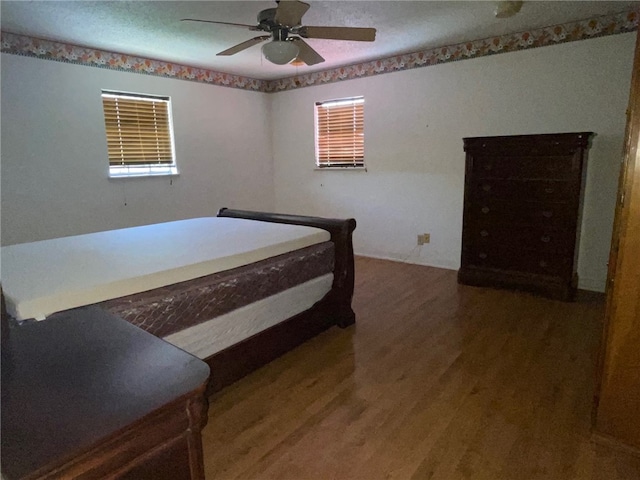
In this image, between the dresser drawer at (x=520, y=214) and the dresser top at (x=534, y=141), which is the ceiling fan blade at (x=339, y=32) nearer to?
the dresser top at (x=534, y=141)

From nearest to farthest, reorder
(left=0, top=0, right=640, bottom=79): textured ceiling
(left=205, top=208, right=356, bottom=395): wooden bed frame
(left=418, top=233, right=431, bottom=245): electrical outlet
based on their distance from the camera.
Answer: (left=205, top=208, right=356, bottom=395): wooden bed frame, (left=0, top=0, right=640, bottom=79): textured ceiling, (left=418, top=233, right=431, bottom=245): electrical outlet

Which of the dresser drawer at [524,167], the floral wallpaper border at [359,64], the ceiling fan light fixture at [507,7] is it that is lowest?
the dresser drawer at [524,167]

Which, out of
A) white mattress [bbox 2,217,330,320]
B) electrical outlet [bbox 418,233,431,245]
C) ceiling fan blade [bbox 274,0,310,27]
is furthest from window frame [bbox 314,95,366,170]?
ceiling fan blade [bbox 274,0,310,27]

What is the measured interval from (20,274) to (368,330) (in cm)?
206

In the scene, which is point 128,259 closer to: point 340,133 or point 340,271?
point 340,271

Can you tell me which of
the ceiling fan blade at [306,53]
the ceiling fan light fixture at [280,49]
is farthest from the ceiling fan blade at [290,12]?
the ceiling fan blade at [306,53]

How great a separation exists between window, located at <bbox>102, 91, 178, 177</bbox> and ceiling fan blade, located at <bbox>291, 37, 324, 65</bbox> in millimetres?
2159

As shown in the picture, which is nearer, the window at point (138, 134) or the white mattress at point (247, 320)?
the white mattress at point (247, 320)

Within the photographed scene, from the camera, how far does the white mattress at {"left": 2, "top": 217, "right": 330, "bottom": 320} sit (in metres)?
1.54

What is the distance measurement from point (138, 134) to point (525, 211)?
12.7 ft

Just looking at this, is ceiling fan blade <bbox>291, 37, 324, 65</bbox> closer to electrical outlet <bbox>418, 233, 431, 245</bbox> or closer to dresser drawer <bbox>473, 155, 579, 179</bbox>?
dresser drawer <bbox>473, 155, 579, 179</bbox>

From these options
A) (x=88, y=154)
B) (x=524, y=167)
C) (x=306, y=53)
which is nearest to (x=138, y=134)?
(x=88, y=154)

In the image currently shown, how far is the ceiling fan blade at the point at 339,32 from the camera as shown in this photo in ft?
7.88

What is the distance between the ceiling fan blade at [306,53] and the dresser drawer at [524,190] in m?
1.81
